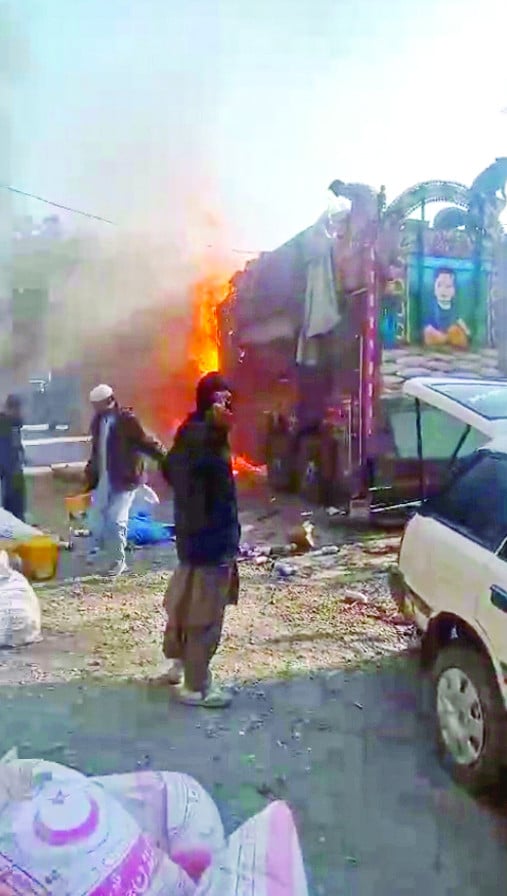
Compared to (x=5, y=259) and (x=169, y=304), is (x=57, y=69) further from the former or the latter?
(x=169, y=304)

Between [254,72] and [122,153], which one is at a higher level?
[254,72]

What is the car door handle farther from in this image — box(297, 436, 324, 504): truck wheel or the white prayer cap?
box(297, 436, 324, 504): truck wheel

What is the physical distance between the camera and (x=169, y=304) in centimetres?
211

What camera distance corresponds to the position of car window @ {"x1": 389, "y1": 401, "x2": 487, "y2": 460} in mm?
2100

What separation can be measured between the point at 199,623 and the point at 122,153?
47.3 inches

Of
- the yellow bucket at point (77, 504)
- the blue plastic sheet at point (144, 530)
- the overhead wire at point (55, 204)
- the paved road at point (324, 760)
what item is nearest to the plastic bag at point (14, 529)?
the yellow bucket at point (77, 504)

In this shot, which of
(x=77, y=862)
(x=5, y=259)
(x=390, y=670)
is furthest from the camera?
(x=390, y=670)

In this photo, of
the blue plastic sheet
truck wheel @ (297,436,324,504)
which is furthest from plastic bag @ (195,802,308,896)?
truck wheel @ (297,436,324,504)

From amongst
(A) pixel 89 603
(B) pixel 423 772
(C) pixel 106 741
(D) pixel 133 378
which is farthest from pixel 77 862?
(A) pixel 89 603

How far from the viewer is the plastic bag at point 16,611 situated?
2.32 metres

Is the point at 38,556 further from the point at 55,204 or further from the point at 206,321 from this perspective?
the point at 55,204

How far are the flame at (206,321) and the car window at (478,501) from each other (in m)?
0.69

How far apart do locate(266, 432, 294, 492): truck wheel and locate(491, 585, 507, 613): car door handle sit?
3.96 feet

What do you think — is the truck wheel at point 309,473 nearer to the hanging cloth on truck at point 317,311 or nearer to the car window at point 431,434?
the hanging cloth on truck at point 317,311
